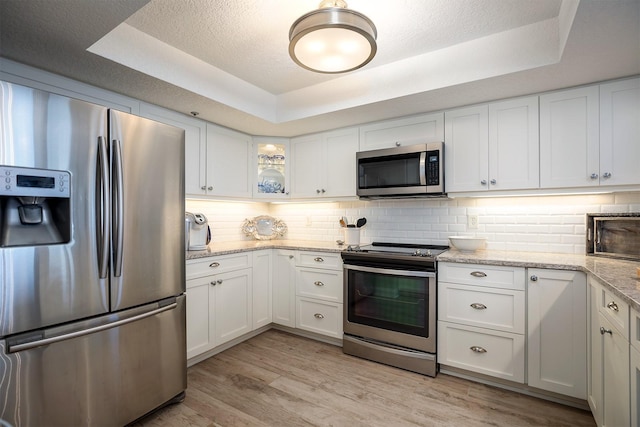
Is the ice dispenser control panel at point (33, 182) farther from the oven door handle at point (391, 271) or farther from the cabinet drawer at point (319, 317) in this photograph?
the cabinet drawer at point (319, 317)

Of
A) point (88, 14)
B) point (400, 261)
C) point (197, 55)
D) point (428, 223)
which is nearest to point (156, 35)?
point (197, 55)

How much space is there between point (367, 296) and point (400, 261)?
17.6 inches

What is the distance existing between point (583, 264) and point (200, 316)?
2.70 m

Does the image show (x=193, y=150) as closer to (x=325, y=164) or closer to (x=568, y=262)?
(x=325, y=164)

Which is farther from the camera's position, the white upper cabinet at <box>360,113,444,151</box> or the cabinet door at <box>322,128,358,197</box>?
the cabinet door at <box>322,128,358,197</box>

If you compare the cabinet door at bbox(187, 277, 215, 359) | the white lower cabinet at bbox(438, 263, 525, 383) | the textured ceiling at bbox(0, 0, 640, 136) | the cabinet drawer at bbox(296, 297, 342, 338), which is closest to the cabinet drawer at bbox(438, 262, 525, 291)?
the white lower cabinet at bbox(438, 263, 525, 383)

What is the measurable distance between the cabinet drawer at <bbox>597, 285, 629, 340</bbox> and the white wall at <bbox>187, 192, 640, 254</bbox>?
0.98 metres

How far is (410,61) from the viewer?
2.32 meters

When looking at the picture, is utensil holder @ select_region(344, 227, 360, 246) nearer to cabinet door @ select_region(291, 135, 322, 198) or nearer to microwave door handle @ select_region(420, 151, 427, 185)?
cabinet door @ select_region(291, 135, 322, 198)

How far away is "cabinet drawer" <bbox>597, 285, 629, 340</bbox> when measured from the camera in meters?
1.24

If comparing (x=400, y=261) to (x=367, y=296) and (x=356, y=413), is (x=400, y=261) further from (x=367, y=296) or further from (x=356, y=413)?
(x=356, y=413)

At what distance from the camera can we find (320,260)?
2945 mm

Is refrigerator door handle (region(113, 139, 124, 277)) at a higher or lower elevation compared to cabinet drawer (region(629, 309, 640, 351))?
higher

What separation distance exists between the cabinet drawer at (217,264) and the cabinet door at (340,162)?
1.08 metres
